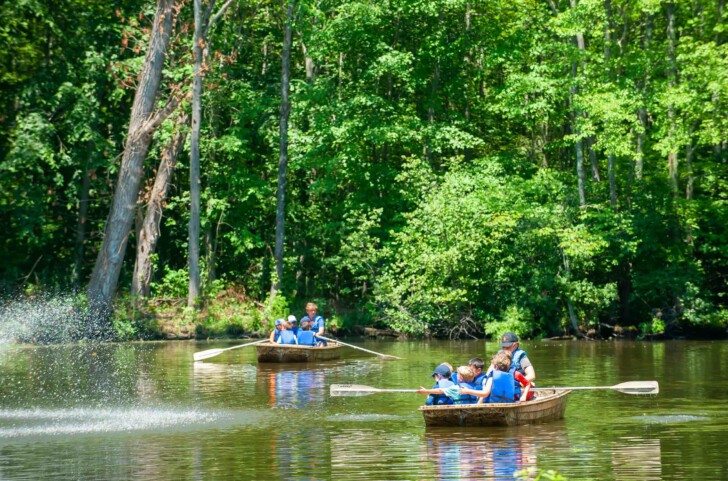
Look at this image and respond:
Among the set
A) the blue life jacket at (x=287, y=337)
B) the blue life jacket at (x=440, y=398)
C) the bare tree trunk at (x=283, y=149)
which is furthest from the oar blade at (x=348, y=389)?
the bare tree trunk at (x=283, y=149)

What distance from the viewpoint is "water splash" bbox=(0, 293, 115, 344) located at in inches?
1448

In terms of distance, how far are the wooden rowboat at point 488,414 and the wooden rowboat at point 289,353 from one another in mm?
12450

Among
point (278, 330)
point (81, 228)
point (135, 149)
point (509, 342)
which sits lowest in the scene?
point (509, 342)

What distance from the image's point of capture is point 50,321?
1476 inches

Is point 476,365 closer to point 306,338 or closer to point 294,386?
point 294,386

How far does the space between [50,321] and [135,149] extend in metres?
7.36

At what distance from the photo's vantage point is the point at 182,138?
4284 centimetres

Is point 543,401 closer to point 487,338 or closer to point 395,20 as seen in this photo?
point 487,338

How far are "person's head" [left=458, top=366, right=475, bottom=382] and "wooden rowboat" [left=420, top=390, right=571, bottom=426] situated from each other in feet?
2.06

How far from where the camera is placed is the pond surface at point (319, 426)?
13.0 metres

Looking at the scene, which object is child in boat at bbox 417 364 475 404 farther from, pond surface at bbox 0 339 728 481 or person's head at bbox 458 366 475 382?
pond surface at bbox 0 339 728 481

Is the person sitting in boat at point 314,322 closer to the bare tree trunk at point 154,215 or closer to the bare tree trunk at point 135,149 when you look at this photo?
the bare tree trunk at point 135,149

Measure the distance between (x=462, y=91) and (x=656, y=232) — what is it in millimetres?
10708

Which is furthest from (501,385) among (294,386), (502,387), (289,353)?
(289,353)
